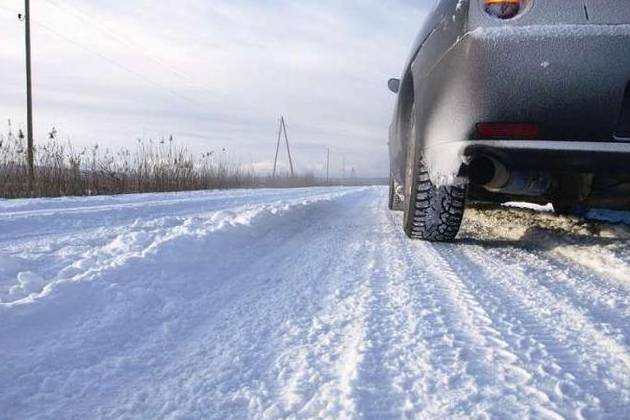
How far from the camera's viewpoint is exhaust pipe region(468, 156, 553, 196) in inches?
103

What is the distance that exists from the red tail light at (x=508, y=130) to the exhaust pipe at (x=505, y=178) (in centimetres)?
42

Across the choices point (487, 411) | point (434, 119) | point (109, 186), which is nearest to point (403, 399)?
point (487, 411)

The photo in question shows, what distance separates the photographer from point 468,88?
84.3 inches

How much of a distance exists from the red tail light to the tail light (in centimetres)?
45

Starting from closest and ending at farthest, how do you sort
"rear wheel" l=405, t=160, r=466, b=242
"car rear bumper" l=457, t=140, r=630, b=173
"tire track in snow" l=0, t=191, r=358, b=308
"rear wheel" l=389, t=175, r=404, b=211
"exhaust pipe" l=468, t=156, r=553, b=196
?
"tire track in snow" l=0, t=191, r=358, b=308 < "car rear bumper" l=457, t=140, r=630, b=173 < "exhaust pipe" l=468, t=156, r=553, b=196 < "rear wheel" l=405, t=160, r=466, b=242 < "rear wheel" l=389, t=175, r=404, b=211

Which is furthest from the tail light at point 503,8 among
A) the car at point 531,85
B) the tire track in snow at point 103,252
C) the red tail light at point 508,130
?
the tire track in snow at point 103,252

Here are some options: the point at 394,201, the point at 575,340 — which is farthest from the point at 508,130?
the point at 394,201

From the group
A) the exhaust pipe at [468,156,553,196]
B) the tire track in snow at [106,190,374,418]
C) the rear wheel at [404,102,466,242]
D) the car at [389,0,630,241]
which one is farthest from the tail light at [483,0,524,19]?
the tire track in snow at [106,190,374,418]

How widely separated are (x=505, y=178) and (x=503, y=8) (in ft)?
3.16

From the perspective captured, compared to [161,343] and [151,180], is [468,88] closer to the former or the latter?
[161,343]

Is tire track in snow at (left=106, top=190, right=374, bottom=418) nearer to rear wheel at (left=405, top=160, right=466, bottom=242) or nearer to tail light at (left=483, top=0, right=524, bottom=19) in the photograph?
rear wheel at (left=405, top=160, right=466, bottom=242)

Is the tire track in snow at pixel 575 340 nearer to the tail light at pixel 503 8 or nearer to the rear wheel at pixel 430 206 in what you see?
the rear wheel at pixel 430 206

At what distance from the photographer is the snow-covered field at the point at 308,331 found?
1034 millimetres

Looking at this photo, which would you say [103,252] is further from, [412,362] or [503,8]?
[503,8]
